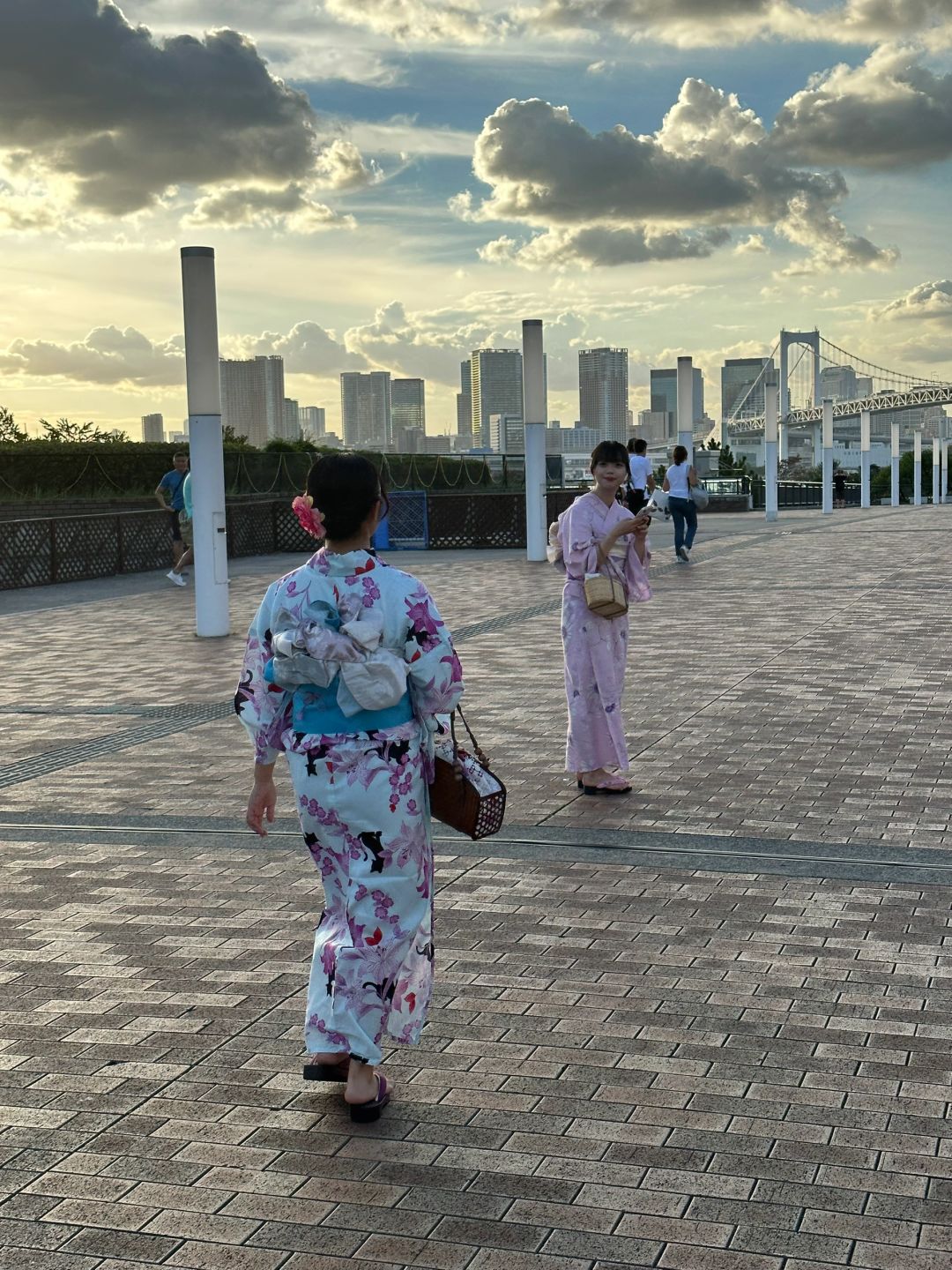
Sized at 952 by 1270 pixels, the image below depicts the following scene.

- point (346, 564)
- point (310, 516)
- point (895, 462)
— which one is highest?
point (895, 462)

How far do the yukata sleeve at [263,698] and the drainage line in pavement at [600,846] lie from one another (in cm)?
268

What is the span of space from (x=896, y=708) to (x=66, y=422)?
3178 cm

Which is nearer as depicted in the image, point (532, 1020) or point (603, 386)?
point (532, 1020)

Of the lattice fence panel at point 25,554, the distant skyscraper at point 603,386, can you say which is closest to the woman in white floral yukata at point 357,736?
the lattice fence panel at point 25,554

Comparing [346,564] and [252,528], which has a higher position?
[346,564]

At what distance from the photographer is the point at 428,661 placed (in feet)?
12.1

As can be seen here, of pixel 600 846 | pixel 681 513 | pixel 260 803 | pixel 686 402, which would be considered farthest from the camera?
pixel 686 402

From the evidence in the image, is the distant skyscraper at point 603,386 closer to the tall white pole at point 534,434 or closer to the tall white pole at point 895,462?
the tall white pole at point 895,462

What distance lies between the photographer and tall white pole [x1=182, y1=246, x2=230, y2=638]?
556 inches

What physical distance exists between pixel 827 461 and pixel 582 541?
1699 inches

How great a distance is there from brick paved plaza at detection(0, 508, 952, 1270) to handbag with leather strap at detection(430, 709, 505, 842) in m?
0.66

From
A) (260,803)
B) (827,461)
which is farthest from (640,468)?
(827,461)

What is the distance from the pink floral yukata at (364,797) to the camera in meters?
3.69

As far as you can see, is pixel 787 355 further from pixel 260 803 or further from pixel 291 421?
pixel 260 803
